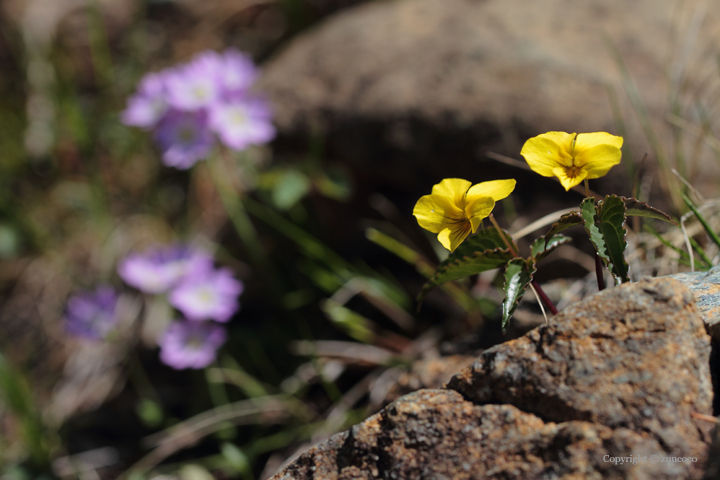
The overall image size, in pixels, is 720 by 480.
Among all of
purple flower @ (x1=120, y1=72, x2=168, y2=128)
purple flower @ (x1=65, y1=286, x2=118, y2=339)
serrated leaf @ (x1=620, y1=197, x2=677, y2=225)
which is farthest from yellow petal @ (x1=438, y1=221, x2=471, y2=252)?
purple flower @ (x1=65, y1=286, x2=118, y2=339)

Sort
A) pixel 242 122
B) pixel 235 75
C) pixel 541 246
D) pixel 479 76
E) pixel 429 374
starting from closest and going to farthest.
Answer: pixel 541 246, pixel 429 374, pixel 479 76, pixel 242 122, pixel 235 75

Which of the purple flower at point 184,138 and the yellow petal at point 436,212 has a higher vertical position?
the yellow petal at point 436,212

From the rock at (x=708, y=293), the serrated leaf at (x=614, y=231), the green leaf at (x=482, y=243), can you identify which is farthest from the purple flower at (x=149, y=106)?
the rock at (x=708, y=293)

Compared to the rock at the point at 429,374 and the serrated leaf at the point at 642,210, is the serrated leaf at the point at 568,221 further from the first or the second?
the rock at the point at 429,374

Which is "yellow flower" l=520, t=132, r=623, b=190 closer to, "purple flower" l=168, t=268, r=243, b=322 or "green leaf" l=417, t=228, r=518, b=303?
"green leaf" l=417, t=228, r=518, b=303

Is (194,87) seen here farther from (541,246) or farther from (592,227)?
(592,227)

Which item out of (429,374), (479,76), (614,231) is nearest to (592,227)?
(614,231)
